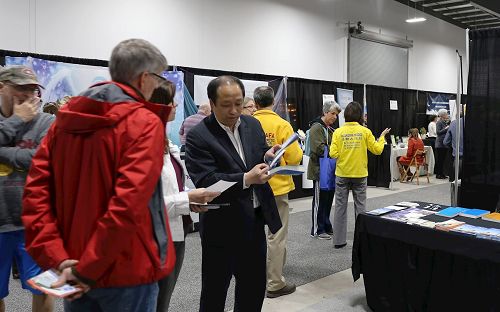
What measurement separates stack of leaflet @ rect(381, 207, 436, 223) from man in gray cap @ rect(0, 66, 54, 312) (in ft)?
6.58

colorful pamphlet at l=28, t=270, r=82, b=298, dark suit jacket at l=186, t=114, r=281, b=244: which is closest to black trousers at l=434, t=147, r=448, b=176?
dark suit jacket at l=186, t=114, r=281, b=244

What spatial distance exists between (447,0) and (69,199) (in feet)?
39.2

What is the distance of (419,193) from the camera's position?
26.2ft

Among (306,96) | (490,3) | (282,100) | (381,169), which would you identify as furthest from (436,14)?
(282,100)

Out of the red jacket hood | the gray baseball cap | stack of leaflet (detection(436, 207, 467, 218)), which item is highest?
the gray baseball cap

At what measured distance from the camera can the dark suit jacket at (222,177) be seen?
77.0 inches

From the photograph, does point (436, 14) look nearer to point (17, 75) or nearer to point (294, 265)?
point (294, 265)

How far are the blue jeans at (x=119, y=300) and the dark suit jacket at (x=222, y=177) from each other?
2.46 ft

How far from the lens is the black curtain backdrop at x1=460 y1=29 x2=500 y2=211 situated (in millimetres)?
3240

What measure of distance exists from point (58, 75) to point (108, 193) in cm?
406

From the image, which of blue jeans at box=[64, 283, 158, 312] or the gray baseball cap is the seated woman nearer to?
the gray baseball cap

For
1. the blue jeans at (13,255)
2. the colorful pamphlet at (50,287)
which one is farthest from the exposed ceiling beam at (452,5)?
the colorful pamphlet at (50,287)

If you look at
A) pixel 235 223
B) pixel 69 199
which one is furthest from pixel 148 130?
pixel 235 223

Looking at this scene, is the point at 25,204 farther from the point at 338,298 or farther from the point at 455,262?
the point at 338,298
